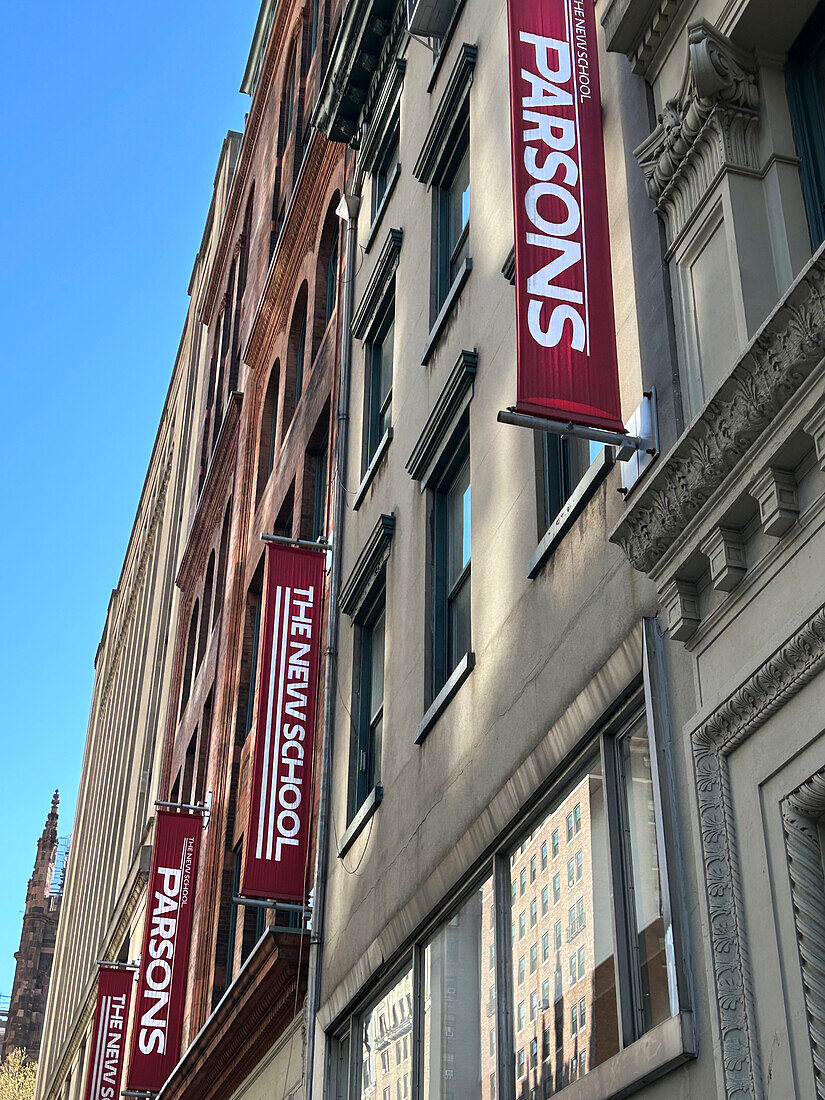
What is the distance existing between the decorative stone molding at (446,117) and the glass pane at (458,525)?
16.5ft

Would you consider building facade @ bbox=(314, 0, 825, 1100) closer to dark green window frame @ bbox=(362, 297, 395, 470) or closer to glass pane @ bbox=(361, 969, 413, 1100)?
glass pane @ bbox=(361, 969, 413, 1100)

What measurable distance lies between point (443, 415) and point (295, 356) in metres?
15.4

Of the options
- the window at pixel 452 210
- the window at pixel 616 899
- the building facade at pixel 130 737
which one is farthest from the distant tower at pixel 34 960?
the window at pixel 616 899

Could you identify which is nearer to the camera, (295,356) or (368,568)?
(368,568)

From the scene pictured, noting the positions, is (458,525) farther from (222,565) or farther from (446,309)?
(222,565)

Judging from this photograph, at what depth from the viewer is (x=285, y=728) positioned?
19.9 meters

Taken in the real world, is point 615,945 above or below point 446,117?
below

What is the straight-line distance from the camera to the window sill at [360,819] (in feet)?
53.9

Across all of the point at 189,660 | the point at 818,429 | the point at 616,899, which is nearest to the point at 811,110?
the point at 818,429

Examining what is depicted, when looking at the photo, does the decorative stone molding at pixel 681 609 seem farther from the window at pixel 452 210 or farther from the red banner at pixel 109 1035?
the red banner at pixel 109 1035

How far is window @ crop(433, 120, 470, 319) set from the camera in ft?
59.2

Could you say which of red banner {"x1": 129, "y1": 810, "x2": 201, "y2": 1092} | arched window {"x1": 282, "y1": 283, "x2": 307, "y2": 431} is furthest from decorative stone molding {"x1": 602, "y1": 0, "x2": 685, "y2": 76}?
red banner {"x1": 129, "y1": 810, "x2": 201, "y2": 1092}

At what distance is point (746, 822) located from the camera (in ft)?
26.5

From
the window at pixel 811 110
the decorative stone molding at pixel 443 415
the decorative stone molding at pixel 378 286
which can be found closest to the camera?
the window at pixel 811 110
